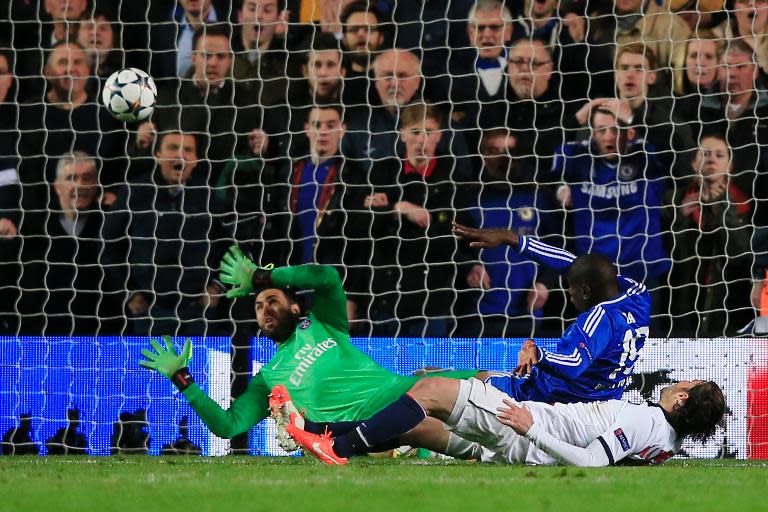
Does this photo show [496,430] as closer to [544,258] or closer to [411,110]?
[544,258]

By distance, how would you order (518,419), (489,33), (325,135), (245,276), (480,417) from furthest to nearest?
(489,33) → (325,135) → (245,276) → (480,417) → (518,419)

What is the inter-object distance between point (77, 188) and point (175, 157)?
0.76 metres

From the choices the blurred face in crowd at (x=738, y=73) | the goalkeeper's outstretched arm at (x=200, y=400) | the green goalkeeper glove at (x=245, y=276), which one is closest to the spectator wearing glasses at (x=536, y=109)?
the blurred face in crowd at (x=738, y=73)

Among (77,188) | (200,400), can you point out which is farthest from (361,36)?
(200,400)

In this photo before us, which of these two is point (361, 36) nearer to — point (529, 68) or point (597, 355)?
point (529, 68)

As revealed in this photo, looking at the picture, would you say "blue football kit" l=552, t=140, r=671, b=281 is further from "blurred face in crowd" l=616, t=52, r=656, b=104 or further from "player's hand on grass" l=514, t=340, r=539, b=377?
"player's hand on grass" l=514, t=340, r=539, b=377

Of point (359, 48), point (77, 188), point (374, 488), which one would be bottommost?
point (374, 488)

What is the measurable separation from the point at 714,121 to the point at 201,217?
3787 millimetres

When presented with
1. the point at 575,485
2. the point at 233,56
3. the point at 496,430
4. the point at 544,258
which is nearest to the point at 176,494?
the point at 575,485

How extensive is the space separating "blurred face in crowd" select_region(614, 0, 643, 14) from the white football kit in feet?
13.0

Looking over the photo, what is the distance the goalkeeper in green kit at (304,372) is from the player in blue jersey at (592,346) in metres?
0.59

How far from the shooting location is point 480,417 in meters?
7.16

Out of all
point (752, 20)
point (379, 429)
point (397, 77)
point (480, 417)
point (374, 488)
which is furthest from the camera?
point (397, 77)

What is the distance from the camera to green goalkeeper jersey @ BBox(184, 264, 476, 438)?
7879 mm
